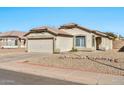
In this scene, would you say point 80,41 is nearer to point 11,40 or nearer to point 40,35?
point 40,35

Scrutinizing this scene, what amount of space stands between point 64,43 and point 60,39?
1.26 meters

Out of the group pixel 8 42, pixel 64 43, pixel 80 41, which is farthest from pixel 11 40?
pixel 80 41

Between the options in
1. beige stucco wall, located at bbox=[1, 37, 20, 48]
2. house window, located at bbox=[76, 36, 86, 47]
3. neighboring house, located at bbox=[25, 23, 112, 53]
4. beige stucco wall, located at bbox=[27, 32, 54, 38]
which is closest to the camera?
neighboring house, located at bbox=[25, 23, 112, 53]

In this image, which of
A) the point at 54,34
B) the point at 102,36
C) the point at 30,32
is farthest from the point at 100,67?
the point at 102,36

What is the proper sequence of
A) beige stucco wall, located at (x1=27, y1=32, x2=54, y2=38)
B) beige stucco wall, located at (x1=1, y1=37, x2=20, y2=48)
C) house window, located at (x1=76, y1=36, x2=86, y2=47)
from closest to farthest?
beige stucco wall, located at (x1=27, y1=32, x2=54, y2=38) < house window, located at (x1=76, y1=36, x2=86, y2=47) < beige stucco wall, located at (x1=1, y1=37, x2=20, y2=48)

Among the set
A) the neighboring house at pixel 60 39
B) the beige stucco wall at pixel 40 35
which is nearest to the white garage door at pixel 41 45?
the neighboring house at pixel 60 39

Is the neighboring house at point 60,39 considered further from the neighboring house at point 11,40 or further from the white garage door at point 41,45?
the neighboring house at point 11,40

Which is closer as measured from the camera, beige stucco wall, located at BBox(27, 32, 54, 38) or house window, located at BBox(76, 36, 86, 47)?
beige stucco wall, located at BBox(27, 32, 54, 38)

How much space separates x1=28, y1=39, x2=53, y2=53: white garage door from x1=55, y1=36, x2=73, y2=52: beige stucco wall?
973 millimetres

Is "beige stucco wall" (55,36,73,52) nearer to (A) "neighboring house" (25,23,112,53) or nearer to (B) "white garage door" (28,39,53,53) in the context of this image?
(A) "neighboring house" (25,23,112,53)

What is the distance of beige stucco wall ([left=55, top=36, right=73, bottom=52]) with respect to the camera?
28.8m

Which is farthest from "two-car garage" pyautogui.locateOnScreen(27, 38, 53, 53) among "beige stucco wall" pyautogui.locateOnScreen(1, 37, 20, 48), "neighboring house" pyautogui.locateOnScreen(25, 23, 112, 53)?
"beige stucco wall" pyautogui.locateOnScreen(1, 37, 20, 48)
